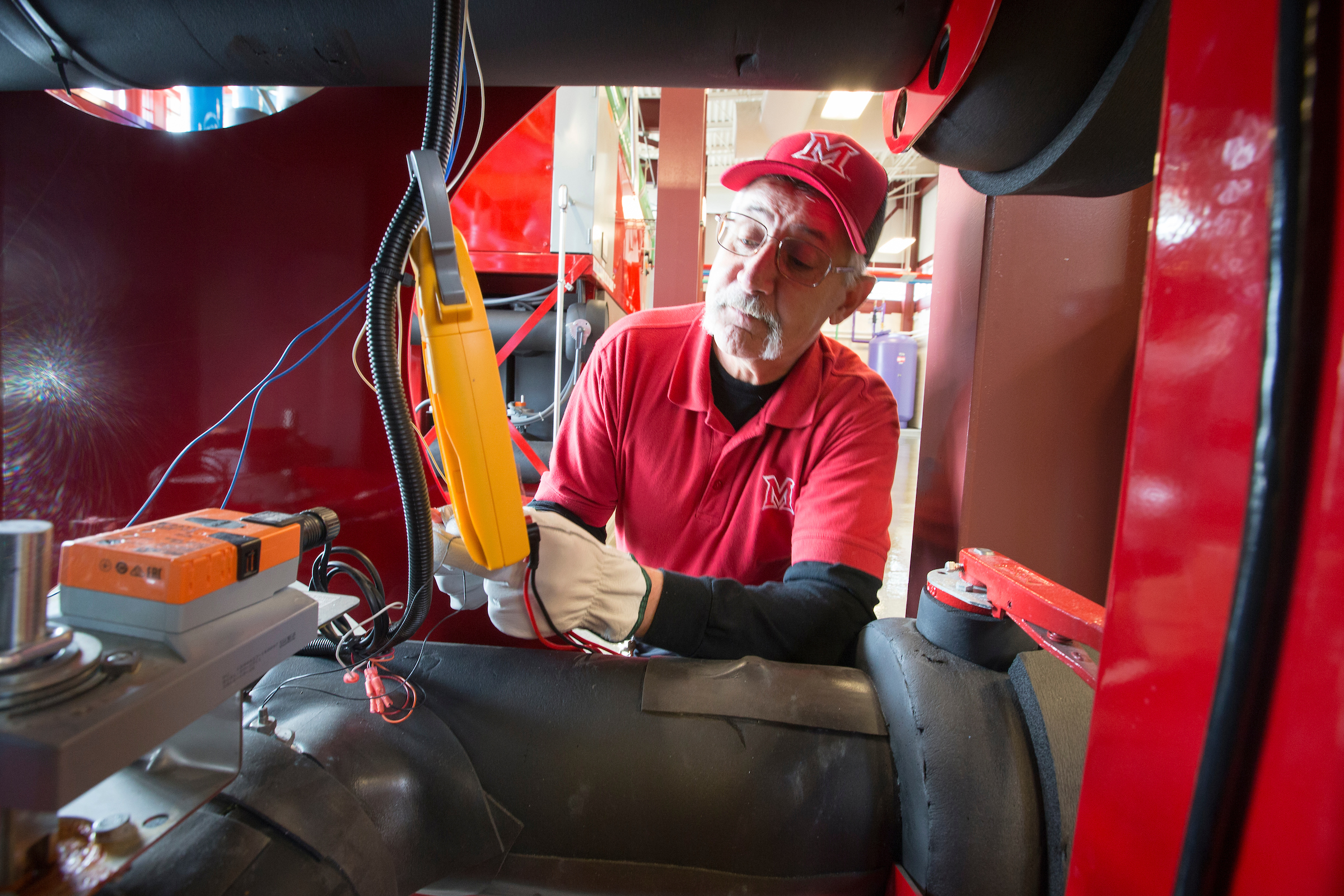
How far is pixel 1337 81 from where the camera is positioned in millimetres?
222

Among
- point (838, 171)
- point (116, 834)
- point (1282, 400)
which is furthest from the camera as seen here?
point (838, 171)


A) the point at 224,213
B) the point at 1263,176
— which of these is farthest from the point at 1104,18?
the point at 224,213

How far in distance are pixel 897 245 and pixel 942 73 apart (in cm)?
809

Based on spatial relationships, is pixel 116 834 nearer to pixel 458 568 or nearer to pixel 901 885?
pixel 458 568

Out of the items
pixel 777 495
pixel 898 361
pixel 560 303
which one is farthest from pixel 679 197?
pixel 898 361

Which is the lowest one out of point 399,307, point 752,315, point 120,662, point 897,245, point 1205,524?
point 120,662

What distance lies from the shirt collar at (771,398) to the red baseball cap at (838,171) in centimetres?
26

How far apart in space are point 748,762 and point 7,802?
51cm

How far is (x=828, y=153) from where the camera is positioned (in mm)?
1148

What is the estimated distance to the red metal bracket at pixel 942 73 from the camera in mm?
553

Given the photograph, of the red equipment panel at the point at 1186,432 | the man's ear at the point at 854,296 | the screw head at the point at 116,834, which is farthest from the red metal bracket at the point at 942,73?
the screw head at the point at 116,834

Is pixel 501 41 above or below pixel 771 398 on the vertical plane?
above

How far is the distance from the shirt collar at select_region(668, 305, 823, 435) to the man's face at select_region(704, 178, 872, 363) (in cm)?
4

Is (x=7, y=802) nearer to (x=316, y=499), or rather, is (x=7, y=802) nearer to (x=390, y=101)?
(x=316, y=499)
